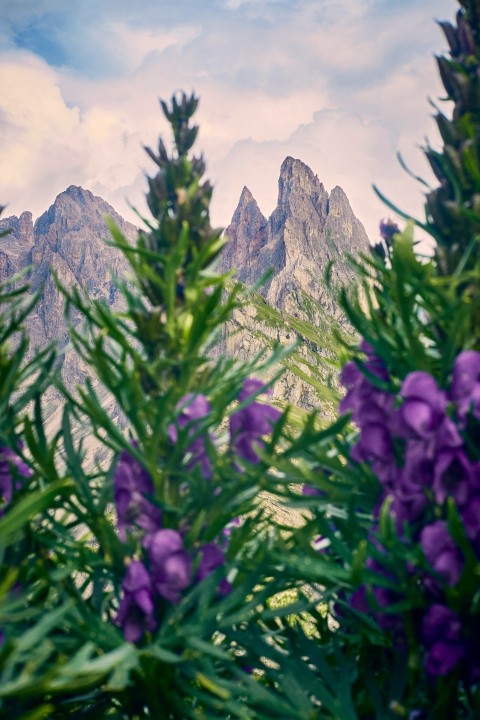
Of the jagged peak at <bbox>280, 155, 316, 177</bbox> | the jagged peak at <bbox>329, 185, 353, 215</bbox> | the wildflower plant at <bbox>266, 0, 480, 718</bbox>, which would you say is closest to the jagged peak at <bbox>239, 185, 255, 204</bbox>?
the jagged peak at <bbox>280, 155, 316, 177</bbox>

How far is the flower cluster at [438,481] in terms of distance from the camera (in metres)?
1.70

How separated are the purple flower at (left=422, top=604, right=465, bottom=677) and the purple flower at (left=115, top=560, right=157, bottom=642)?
0.83m

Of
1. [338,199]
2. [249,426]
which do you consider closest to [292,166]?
[338,199]

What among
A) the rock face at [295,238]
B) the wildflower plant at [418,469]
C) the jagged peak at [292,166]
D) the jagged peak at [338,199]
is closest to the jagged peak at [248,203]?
the rock face at [295,238]

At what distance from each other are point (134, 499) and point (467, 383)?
1088mm

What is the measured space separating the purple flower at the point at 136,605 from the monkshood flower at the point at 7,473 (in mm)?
506

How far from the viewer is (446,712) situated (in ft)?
5.97

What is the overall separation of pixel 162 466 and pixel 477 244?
129cm

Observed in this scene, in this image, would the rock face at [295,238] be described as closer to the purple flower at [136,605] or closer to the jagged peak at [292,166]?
the jagged peak at [292,166]

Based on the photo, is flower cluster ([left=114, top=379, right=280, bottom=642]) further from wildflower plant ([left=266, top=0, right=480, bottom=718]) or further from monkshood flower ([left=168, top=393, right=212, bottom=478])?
wildflower plant ([left=266, top=0, right=480, bottom=718])

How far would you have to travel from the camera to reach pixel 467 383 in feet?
5.67

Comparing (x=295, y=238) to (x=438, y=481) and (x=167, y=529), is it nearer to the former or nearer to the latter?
(x=167, y=529)

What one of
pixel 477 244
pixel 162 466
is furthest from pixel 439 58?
pixel 162 466

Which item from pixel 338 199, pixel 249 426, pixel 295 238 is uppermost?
pixel 338 199
